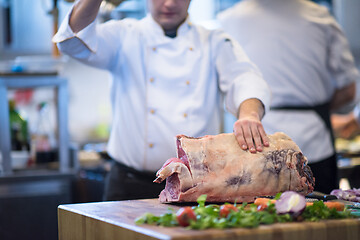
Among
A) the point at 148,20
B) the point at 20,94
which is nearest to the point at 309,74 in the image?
the point at 148,20

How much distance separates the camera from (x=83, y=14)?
183cm

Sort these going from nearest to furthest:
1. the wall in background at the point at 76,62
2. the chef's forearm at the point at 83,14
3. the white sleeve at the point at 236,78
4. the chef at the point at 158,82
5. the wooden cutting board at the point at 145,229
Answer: the wooden cutting board at the point at 145,229 < the chef's forearm at the point at 83,14 < the white sleeve at the point at 236,78 < the chef at the point at 158,82 < the wall in background at the point at 76,62

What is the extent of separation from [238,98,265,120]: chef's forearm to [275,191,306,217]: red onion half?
0.59 m

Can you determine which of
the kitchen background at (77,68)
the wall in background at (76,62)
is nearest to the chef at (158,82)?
the kitchen background at (77,68)

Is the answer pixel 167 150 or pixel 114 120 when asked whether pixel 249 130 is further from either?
pixel 114 120

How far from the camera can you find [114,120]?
7.38ft

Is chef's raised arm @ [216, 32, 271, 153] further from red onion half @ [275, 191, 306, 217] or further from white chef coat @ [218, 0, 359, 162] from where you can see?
white chef coat @ [218, 0, 359, 162]

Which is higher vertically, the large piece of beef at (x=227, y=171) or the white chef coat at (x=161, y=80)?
the white chef coat at (x=161, y=80)

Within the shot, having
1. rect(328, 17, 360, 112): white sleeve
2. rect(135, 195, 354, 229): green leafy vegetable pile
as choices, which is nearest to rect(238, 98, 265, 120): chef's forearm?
rect(135, 195, 354, 229): green leafy vegetable pile

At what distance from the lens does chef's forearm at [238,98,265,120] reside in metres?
1.85

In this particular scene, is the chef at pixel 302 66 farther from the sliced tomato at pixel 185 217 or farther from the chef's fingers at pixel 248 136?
the sliced tomato at pixel 185 217

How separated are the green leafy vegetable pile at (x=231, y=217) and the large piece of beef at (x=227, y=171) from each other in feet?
0.70

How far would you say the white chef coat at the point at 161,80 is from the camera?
2.09m

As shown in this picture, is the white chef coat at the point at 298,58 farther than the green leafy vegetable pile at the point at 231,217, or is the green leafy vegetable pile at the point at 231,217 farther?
the white chef coat at the point at 298,58
